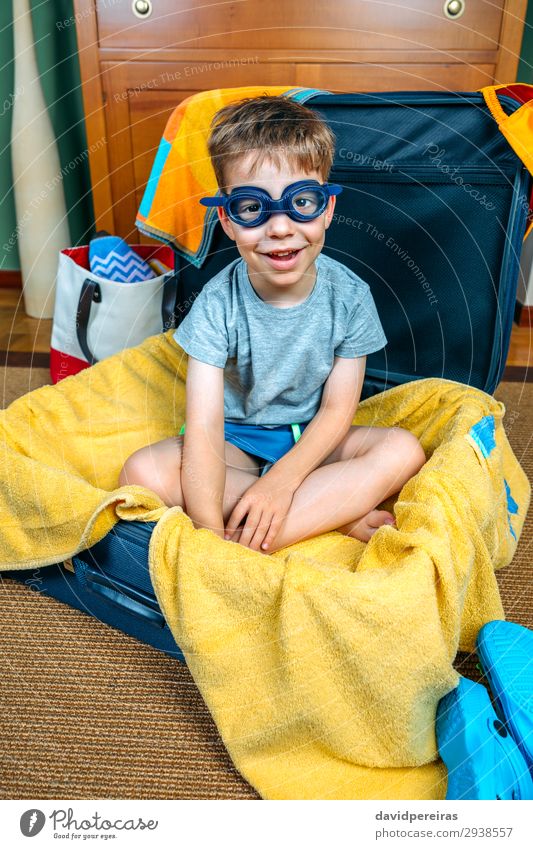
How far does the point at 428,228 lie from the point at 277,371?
309 millimetres

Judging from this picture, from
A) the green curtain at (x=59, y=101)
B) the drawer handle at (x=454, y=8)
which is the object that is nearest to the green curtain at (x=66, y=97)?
the green curtain at (x=59, y=101)

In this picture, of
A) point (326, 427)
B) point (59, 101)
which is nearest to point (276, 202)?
point (326, 427)

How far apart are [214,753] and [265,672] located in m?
0.10

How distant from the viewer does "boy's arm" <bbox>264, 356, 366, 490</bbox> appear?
0.87 m

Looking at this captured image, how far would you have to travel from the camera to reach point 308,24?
1.37 metres

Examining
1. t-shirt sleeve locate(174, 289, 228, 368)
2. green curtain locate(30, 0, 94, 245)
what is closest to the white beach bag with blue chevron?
t-shirt sleeve locate(174, 289, 228, 368)

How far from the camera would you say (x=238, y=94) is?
3.51ft

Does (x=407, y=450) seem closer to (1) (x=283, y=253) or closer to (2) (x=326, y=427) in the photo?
(2) (x=326, y=427)

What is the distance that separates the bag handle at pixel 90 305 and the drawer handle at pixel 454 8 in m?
0.70

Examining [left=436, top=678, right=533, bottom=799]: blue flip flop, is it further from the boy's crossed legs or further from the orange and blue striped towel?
the orange and blue striped towel

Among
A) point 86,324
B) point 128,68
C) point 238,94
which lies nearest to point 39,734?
point 86,324

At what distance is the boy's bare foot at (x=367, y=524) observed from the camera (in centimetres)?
88

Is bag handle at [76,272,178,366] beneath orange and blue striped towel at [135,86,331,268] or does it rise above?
beneath

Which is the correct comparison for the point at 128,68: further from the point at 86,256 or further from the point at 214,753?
the point at 214,753
